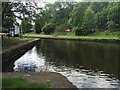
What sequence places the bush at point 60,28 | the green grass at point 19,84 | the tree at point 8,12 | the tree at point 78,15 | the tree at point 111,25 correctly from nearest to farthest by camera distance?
the green grass at point 19,84 < the tree at point 8,12 < the tree at point 111,25 < the tree at point 78,15 < the bush at point 60,28

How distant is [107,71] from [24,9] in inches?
706

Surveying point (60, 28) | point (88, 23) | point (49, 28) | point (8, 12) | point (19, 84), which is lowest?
point (49, 28)

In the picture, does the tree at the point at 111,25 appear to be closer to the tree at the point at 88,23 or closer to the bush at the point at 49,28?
the tree at the point at 88,23

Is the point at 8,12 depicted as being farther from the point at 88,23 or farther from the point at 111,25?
the point at 88,23

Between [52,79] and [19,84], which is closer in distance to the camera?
[19,84]

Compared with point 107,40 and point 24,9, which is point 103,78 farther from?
point 107,40

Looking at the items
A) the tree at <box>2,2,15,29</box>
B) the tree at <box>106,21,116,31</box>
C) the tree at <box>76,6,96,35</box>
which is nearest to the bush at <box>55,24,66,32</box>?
the tree at <box>76,6,96,35</box>

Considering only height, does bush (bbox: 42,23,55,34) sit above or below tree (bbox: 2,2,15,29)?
below

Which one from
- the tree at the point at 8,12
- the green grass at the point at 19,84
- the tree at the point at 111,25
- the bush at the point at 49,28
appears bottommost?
the bush at the point at 49,28

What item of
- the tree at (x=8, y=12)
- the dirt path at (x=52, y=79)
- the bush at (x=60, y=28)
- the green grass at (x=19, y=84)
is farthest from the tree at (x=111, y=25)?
the green grass at (x=19, y=84)

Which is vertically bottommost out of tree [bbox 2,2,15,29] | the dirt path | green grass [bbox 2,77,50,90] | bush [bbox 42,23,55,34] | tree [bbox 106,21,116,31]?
bush [bbox 42,23,55,34]

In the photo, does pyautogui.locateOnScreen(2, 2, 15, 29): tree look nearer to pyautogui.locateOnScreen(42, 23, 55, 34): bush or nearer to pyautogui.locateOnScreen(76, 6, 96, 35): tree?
pyautogui.locateOnScreen(76, 6, 96, 35): tree

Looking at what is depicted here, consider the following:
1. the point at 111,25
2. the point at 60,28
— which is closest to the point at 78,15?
the point at 60,28

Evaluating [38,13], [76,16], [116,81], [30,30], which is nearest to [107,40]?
[76,16]
